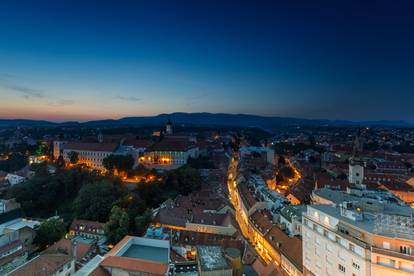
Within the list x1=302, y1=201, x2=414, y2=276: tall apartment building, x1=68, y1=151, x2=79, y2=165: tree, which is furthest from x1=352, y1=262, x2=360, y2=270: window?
x1=68, y1=151, x2=79, y2=165: tree

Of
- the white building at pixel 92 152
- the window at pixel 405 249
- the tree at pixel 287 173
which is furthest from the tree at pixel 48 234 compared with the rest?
the tree at pixel 287 173

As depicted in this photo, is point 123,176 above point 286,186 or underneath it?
above

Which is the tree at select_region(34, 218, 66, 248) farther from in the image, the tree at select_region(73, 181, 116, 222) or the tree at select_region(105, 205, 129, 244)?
the tree at select_region(105, 205, 129, 244)

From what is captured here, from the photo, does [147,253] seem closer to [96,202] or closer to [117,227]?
[117,227]

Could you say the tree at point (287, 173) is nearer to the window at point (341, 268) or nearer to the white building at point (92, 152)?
the white building at point (92, 152)

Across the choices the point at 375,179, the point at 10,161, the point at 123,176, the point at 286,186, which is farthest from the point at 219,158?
the point at 10,161

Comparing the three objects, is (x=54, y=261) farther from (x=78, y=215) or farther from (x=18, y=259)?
(x=78, y=215)
